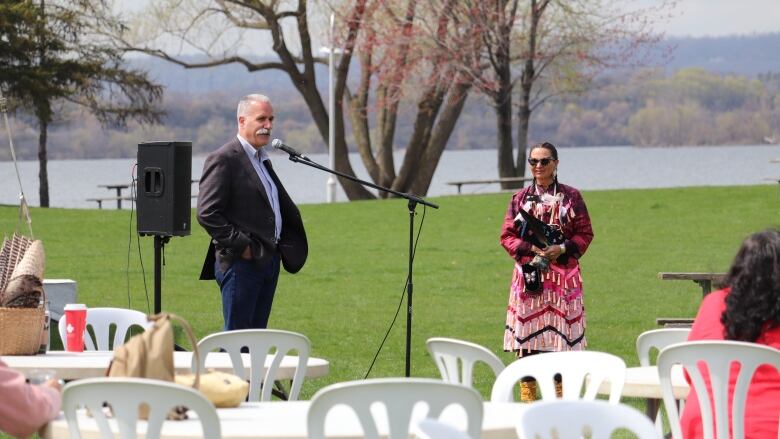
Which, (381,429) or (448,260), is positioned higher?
(381,429)

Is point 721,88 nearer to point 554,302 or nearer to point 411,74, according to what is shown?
point 411,74

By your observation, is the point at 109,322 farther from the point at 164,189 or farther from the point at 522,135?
the point at 522,135

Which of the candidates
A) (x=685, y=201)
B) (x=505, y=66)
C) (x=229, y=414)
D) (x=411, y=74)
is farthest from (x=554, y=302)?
(x=411, y=74)

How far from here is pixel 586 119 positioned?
107 metres

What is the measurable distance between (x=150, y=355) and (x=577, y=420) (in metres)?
1.46

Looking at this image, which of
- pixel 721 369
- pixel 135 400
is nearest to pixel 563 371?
pixel 721 369

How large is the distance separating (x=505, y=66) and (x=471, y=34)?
125 cm

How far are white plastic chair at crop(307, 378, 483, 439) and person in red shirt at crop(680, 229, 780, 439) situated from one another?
1278mm

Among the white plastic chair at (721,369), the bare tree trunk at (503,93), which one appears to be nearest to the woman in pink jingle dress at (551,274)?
the white plastic chair at (721,369)

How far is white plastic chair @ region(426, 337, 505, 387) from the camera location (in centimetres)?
576

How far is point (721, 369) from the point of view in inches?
212

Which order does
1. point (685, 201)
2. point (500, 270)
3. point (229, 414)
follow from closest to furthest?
1. point (229, 414)
2. point (500, 270)
3. point (685, 201)

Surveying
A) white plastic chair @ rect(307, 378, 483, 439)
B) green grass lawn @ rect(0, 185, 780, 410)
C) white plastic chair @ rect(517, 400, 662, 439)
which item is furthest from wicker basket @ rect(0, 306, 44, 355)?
green grass lawn @ rect(0, 185, 780, 410)

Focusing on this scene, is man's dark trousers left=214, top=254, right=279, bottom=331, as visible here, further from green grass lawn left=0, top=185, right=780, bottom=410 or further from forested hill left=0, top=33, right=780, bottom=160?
forested hill left=0, top=33, right=780, bottom=160
